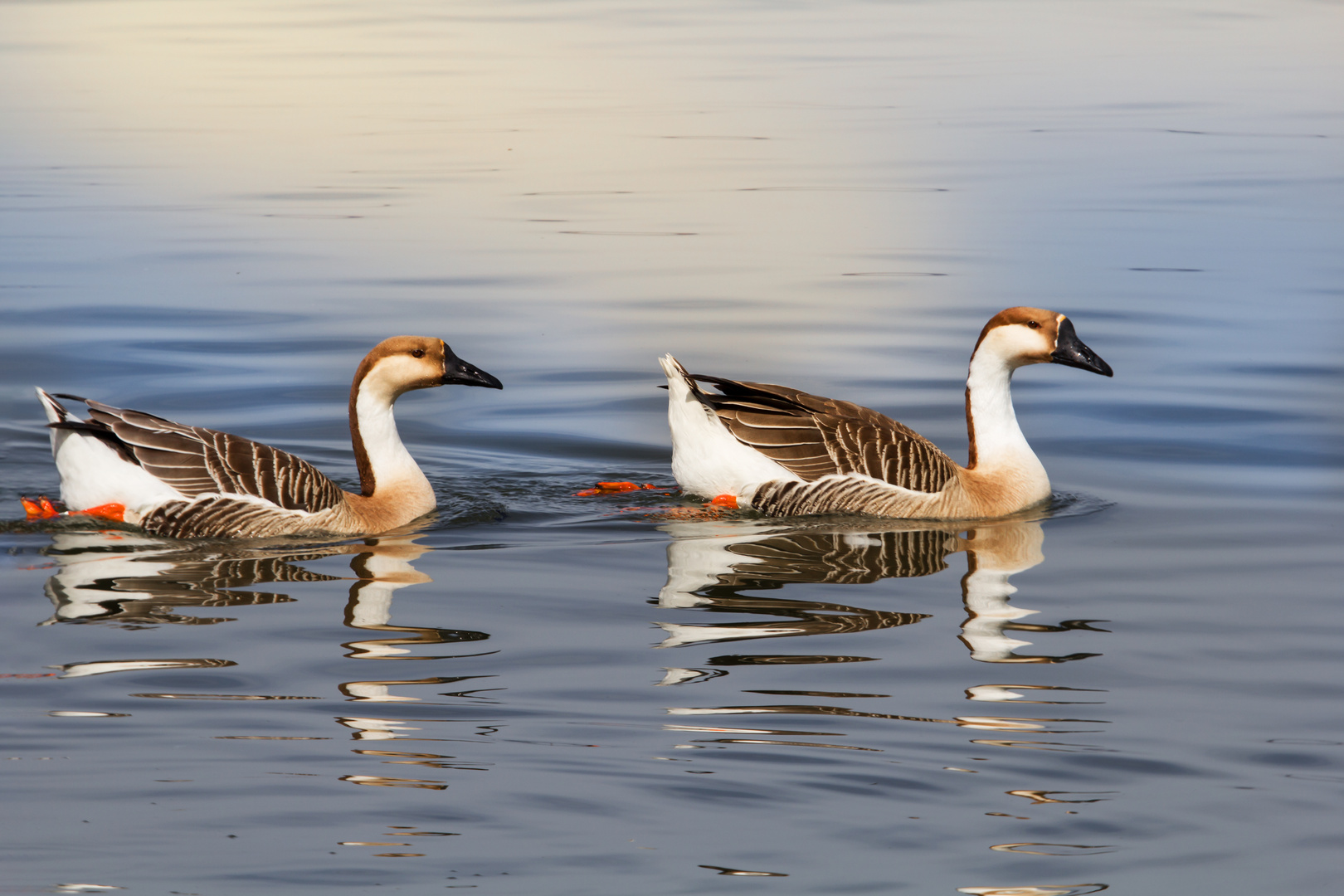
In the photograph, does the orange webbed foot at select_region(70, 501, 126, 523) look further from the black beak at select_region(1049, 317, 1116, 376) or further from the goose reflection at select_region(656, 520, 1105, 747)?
the black beak at select_region(1049, 317, 1116, 376)

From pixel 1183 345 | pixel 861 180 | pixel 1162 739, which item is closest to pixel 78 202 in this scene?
pixel 861 180

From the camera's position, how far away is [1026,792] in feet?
19.8

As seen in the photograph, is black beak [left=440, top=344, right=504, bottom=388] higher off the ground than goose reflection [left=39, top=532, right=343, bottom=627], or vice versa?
black beak [left=440, top=344, right=504, bottom=388]

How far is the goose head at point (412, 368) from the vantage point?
35.0 ft

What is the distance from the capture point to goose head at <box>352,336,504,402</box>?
10680 mm

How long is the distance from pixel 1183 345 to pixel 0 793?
553 inches

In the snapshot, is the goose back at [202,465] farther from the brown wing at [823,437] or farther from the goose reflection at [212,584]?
the brown wing at [823,437]

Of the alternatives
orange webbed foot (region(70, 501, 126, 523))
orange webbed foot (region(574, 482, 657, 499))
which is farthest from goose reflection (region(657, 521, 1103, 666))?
orange webbed foot (region(70, 501, 126, 523))

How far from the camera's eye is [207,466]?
10.1 metres

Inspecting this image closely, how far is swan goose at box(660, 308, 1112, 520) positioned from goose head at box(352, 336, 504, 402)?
1.42 meters

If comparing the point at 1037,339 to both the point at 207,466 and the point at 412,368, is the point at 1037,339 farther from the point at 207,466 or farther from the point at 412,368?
the point at 207,466

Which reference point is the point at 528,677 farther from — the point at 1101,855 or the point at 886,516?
the point at 886,516

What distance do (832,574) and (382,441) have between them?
322 cm

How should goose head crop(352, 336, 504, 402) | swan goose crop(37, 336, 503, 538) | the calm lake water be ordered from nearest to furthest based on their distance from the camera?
the calm lake water, swan goose crop(37, 336, 503, 538), goose head crop(352, 336, 504, 402)
